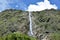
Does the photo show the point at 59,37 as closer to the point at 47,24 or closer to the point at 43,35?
the point at 43,35

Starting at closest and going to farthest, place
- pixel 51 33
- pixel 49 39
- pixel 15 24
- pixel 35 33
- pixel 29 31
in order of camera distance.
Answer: pixel 49 39
pixel 51 33
pixel 35 33
pixel 29 31
pixel 15 24

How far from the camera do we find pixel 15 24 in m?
187

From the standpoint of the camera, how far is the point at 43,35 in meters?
152

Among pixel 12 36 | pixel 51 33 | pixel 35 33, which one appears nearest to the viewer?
pixel 12 36

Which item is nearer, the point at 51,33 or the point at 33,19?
the point at 51,33

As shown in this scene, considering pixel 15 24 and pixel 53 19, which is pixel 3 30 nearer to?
pixel 15 24

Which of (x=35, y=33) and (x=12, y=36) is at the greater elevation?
(x=12, y=36)

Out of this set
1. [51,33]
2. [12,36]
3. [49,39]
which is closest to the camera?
[12,36]

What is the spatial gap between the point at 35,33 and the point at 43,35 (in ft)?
39.0

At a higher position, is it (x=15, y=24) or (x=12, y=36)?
(x=12, y=36)

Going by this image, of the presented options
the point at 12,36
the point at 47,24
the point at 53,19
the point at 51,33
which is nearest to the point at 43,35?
the point at 51,33

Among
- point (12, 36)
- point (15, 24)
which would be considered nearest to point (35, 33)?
point (15, 24)

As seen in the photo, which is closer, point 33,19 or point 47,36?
point 47,36

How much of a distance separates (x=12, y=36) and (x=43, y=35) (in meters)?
119
